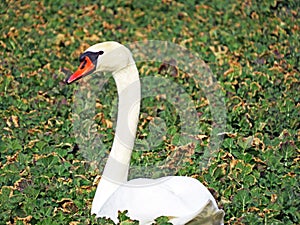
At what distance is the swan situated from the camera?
4707 millimetres

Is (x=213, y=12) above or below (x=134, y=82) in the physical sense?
below

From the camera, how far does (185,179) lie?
16.7 feet

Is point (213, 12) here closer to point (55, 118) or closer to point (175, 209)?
point (55, 118)

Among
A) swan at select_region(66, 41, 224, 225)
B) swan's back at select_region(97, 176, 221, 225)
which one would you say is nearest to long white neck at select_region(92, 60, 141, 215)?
swan at select_region(66, 41, 224, 225)

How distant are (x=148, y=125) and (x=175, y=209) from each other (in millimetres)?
2427

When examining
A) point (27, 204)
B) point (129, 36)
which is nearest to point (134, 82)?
point (27, 204)

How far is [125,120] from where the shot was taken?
5297 mm

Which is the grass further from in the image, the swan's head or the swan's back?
the swan's head

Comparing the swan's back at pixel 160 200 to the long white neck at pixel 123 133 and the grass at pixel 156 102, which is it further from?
the grass at pixel 156 102

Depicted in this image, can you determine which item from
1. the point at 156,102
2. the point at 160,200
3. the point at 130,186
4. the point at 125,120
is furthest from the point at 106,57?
the point at 156,102

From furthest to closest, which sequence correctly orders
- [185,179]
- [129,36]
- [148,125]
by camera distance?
[129,36], [148,125], [185,179]

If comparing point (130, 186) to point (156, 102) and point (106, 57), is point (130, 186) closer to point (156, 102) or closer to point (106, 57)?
point (106, 57)

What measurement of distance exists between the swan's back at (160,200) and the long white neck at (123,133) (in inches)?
5.6

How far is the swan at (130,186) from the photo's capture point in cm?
471
